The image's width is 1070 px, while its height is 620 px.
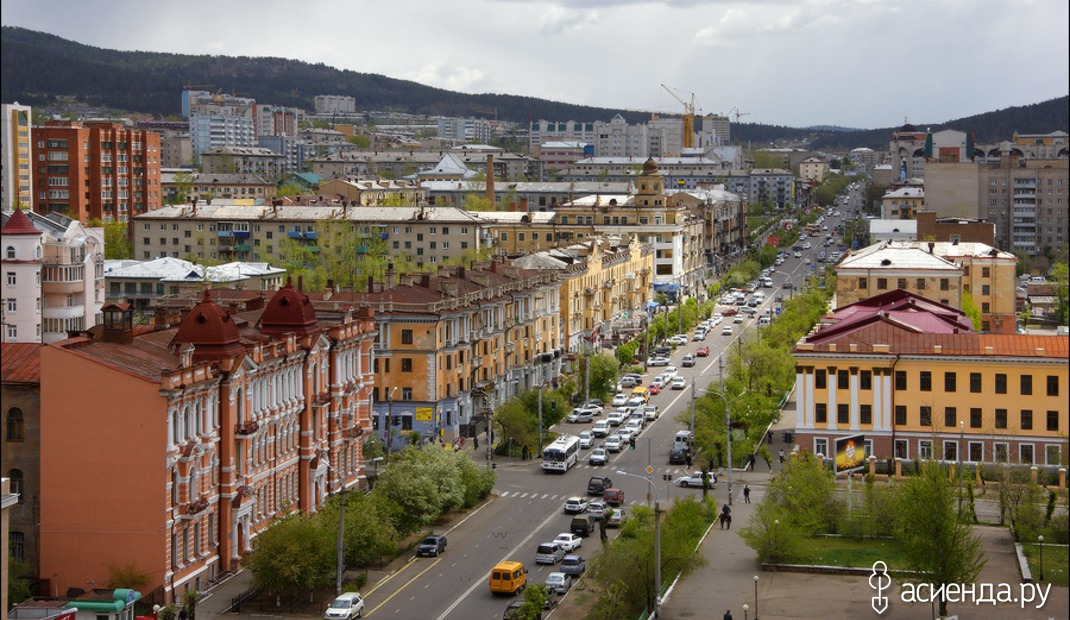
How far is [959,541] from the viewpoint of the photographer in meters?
48.1

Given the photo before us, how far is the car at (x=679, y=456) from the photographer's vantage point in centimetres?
7731

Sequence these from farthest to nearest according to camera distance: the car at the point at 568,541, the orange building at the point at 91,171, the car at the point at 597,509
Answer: the orange building at the point at 91,171 → the car at the point at 597,509 → the car at the point at 568,541

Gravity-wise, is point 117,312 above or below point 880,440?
above

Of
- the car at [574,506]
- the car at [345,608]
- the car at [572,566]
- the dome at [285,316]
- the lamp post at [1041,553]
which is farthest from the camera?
the car at [574,506]

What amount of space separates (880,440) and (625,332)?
55043 millimetres

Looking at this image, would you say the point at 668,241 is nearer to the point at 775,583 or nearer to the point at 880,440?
the point at 880,440

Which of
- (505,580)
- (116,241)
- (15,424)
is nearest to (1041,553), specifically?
(505,580)

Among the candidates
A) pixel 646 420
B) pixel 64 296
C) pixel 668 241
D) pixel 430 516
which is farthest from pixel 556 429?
pixel 668 241

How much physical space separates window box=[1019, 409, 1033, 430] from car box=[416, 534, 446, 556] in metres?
25.0

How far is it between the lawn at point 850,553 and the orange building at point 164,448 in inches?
741

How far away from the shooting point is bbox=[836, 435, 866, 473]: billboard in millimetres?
69188

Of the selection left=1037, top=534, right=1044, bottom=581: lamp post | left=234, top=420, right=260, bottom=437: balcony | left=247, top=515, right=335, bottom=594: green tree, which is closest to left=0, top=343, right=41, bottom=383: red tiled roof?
left=234, top=420, right=260, bottom=437: balcony

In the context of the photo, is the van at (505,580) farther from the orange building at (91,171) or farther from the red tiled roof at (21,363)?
the orange building at (91,171)

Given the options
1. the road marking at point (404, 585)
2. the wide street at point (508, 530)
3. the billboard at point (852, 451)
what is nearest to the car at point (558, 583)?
the wide street at point (508, 530)
